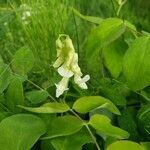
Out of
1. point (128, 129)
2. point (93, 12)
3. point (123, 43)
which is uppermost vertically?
point (123, 43)

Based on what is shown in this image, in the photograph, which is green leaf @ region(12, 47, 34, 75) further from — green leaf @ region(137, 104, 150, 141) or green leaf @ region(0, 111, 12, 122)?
green leaf @ region(137, 104, 150, 141)

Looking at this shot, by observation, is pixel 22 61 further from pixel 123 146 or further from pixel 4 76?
pixel 123 146

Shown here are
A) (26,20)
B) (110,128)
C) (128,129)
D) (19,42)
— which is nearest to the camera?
(110,128)

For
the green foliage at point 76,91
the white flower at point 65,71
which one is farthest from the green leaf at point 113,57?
the white flower at point 65,71

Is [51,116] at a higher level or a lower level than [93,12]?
higher

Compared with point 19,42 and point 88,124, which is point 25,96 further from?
point 19,42

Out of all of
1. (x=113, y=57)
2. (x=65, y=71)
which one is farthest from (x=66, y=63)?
(x=113, y=57)

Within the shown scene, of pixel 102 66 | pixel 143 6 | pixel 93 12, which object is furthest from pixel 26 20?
pixel 143 6

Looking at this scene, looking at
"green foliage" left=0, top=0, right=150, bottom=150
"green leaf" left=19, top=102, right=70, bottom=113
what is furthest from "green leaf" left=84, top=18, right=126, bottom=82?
"green leaf" left=19, top=102, right=70, bottom=113
